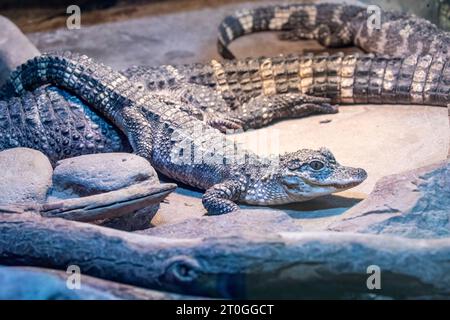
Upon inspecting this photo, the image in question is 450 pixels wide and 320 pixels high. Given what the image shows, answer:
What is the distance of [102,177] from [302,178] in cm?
136

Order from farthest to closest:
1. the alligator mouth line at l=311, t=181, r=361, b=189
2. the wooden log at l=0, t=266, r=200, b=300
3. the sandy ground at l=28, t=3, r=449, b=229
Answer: the sandy ground at l=28, t=3, r=449, b=229, the alligator mouth line at l=311, t=181, r=361, b=189, the wooden log at l=0, t=266, r=200, b=300

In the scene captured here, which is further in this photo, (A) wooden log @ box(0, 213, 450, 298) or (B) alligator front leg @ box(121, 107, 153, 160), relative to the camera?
(B) alligator front leg @ box(121, 107, 153, 160)

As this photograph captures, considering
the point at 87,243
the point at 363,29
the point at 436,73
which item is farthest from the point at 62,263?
the point at 363,29

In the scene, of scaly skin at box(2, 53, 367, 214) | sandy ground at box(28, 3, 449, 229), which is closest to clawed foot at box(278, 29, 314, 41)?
sandy ground at box(28, 3, 449, 229)

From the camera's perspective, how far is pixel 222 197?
4.61m

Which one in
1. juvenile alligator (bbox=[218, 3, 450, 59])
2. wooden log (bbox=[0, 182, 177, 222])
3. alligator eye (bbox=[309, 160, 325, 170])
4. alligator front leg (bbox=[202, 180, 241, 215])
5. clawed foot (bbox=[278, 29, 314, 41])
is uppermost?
juvenile alligator (bbox=[218, 3, 450, 59])

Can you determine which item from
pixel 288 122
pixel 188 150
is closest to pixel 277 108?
pixel 288 122

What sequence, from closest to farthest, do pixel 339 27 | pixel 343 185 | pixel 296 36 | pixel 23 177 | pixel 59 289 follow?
pixel 59 289
pixel 343 185
pixel 23 177
pixel 339 27
pixel 296 36

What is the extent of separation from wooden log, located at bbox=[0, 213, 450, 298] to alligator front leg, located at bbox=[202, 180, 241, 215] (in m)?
1.15

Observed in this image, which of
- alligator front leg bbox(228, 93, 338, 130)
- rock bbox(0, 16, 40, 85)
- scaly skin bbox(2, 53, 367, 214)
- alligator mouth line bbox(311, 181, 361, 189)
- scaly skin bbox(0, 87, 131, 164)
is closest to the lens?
alligator mouth line bbox(311, 181, 361, 189)

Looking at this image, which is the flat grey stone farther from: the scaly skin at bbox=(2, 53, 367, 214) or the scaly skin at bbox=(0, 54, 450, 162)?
the scaly skin at bbox=(0, 54, 450, 162)

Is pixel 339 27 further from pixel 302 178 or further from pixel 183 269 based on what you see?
pixel 183 269

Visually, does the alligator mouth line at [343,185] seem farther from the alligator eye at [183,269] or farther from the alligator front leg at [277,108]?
the alligator front leg at [277,108]

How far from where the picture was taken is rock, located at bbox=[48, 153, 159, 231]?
4379 millimetres
